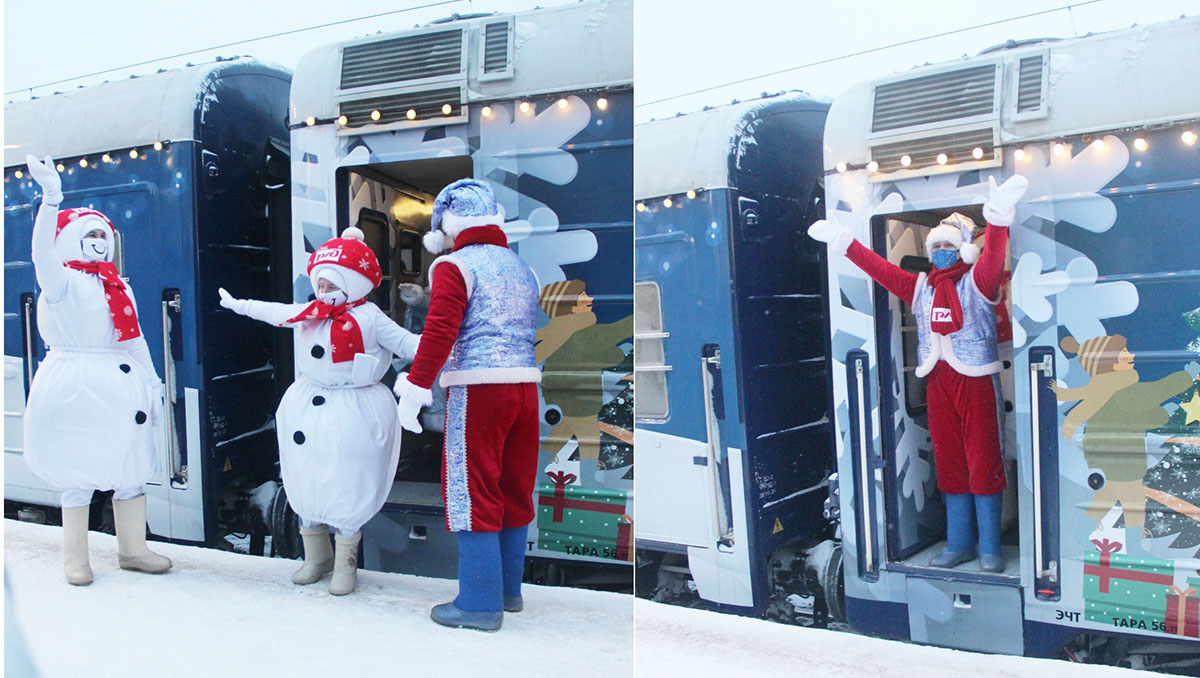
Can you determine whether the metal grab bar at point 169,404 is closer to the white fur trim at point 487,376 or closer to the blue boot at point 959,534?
the white fur trim at point 487,376

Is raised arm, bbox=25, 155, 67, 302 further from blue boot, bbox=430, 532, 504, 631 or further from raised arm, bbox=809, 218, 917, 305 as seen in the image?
raised arm, bbox=809, 218, 917, 305

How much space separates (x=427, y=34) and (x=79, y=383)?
1293mm

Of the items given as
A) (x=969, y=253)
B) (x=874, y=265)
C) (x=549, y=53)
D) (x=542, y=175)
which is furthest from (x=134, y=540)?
(x=969, y=253)

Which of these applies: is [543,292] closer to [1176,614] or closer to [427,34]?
[427,34]

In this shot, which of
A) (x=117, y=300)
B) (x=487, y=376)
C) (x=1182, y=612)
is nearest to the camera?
(x=1182, y=612)

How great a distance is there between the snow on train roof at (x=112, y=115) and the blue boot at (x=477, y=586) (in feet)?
4.28

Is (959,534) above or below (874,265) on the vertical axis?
below

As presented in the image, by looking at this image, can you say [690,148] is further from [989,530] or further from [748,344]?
[989,530]

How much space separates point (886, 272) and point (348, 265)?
1.38 m

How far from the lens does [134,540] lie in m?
2.40

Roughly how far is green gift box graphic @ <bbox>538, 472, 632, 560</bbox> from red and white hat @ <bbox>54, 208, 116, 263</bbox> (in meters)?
1.34

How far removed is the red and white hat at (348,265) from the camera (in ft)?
7.32

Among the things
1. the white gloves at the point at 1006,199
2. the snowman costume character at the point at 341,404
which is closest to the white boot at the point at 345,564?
the snowman costume character at the point at 341,404

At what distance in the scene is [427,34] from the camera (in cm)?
229
